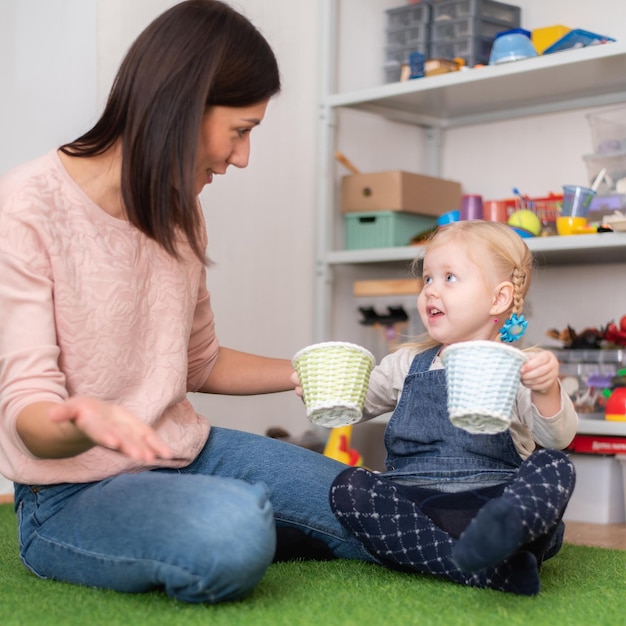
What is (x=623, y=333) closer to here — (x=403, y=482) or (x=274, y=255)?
(x=274, y=255)

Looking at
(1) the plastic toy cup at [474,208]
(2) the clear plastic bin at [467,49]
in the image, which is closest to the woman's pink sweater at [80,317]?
(1) the plastic toy cup at [474,208]

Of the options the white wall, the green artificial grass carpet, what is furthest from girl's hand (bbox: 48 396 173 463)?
the white wall

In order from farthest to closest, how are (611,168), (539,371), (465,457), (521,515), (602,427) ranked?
(611,168), (602,427), (465,457), (539,371), (521,515)

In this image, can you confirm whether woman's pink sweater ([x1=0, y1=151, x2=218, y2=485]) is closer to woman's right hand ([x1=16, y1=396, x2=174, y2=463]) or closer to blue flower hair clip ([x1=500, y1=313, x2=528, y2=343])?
woman's right hand ([x1=16, y1=396, x2=174, y2=463])

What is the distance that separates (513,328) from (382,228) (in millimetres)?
1128

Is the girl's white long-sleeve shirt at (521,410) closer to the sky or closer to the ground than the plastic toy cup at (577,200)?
closer to the ground

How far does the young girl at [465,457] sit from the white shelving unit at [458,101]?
2.50ft

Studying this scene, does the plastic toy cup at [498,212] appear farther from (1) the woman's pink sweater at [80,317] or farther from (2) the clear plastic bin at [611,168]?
(1) the woman's pink sweater at [80,317]

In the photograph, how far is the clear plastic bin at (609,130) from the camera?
7.29ft

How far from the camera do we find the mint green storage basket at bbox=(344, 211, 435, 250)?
8.19ft

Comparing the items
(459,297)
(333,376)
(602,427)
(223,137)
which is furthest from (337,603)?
(602,427)

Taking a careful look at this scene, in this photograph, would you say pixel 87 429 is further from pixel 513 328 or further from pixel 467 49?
pixel 467 49

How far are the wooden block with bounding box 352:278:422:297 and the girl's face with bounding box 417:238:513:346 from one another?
91 cm

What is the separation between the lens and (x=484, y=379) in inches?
44.0
